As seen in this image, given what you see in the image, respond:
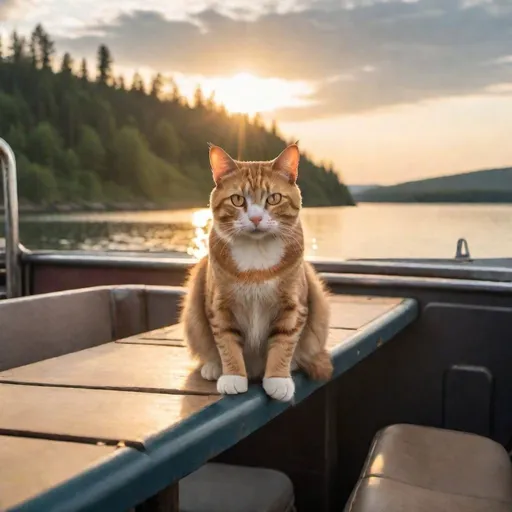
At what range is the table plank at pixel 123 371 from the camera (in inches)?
50.3

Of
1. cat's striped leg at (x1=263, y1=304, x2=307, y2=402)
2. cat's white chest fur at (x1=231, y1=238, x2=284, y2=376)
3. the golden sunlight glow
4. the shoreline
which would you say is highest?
the shoreline

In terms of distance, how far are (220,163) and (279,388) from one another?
453 millimetres

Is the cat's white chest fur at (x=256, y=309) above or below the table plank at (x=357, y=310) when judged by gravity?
above

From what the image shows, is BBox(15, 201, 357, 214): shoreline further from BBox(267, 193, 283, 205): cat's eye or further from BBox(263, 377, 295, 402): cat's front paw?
BBox(263, 377, 295, 402): cat's front paw

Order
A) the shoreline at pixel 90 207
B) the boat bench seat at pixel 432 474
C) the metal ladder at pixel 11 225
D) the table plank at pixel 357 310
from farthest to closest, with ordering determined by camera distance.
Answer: the shoreline at pixel 90 207 < the metal ladder at pixel 11 225 < the table plank at pixel 357 310 < the boat bench seat at pixel 432 474

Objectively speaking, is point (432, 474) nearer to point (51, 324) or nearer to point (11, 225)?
point (51, 324)

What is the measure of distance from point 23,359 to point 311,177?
1047mm

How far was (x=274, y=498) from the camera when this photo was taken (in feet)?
6.39

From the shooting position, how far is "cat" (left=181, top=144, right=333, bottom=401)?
4.05 ft

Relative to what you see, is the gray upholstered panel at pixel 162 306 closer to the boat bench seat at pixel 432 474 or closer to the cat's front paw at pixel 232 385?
the boat bench seat at pixel 432 474

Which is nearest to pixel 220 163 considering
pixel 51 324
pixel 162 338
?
pixel 162 338

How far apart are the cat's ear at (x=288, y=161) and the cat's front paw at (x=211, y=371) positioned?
1.31 feet

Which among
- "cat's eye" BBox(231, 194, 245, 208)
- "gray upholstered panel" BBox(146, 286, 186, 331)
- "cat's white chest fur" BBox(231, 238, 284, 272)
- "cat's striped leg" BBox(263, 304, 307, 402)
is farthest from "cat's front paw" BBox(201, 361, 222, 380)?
"gray upholstered panel" BBox(146, 286, 186, 331)

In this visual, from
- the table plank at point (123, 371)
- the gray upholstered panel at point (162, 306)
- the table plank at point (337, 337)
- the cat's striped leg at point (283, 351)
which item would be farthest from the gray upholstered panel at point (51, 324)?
the cat's striped leg at point (283, 351)
